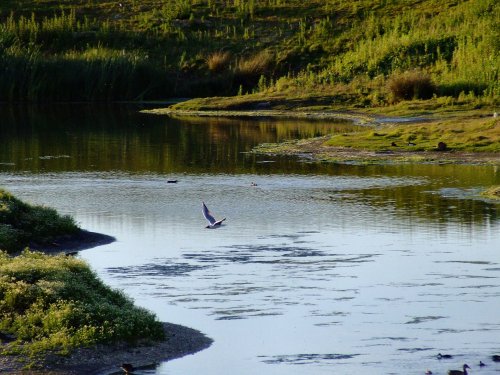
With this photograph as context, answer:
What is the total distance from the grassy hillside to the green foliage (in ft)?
127

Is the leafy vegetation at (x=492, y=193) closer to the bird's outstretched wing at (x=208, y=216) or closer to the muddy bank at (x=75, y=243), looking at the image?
the bird's outstretched wing at (x=208, y=216)

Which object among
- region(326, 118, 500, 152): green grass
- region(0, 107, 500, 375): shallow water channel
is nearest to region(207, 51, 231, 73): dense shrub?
region(326, 118, 500, 152): green grass

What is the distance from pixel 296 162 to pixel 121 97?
36746 mm

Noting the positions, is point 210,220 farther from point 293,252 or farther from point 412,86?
point 412,86

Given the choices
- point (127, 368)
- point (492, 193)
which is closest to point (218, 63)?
point (492, 193)

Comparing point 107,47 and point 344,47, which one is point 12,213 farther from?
point 107,47

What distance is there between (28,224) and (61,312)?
9547 mm

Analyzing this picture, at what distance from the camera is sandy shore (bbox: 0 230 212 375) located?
16219 millimetres

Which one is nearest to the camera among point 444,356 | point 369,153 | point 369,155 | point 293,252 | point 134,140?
point 444,356

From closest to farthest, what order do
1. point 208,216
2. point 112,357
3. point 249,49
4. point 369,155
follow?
point 112,357 → point 208,216 → point 369,155 → point 249,49

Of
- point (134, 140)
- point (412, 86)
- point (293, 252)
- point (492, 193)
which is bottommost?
point (293, 252)

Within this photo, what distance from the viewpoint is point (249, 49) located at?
81312 mm

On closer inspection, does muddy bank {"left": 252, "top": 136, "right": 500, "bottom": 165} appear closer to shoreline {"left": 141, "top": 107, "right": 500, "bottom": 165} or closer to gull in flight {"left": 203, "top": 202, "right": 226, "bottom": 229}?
shoreline {"left": 141, "top": 107, "right": 500, "bottom": 165}

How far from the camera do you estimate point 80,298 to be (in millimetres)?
18250
